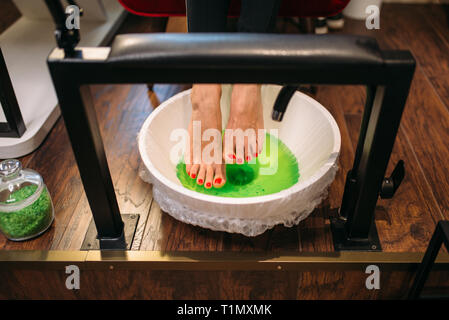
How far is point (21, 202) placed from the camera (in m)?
0.77

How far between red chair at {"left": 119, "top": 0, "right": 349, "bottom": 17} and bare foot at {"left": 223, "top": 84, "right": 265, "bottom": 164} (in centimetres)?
28

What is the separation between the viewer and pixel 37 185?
0.81 metres

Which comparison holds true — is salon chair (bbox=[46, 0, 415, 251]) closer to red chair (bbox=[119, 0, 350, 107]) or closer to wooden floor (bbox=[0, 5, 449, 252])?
wooden floor (bbox=[0, 5, 449, 252])

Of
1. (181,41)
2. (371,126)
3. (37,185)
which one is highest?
(181,41)

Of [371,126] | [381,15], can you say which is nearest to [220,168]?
[371,126]

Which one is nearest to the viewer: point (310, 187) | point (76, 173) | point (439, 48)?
point (310, 187)

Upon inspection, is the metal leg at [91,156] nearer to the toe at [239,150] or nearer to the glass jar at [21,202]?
the glass jar at [21,202]

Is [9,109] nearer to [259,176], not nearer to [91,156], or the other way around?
[91,156]

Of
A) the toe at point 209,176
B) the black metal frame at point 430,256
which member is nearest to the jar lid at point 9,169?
the toe at point 209,176

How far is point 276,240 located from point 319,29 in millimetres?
946

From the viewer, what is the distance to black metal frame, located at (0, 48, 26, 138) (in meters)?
0.95

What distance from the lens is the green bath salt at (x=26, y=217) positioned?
0.79 metres

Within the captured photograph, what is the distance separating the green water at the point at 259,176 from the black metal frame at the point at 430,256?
284 mm

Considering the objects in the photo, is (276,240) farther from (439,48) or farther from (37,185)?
(439,48)
